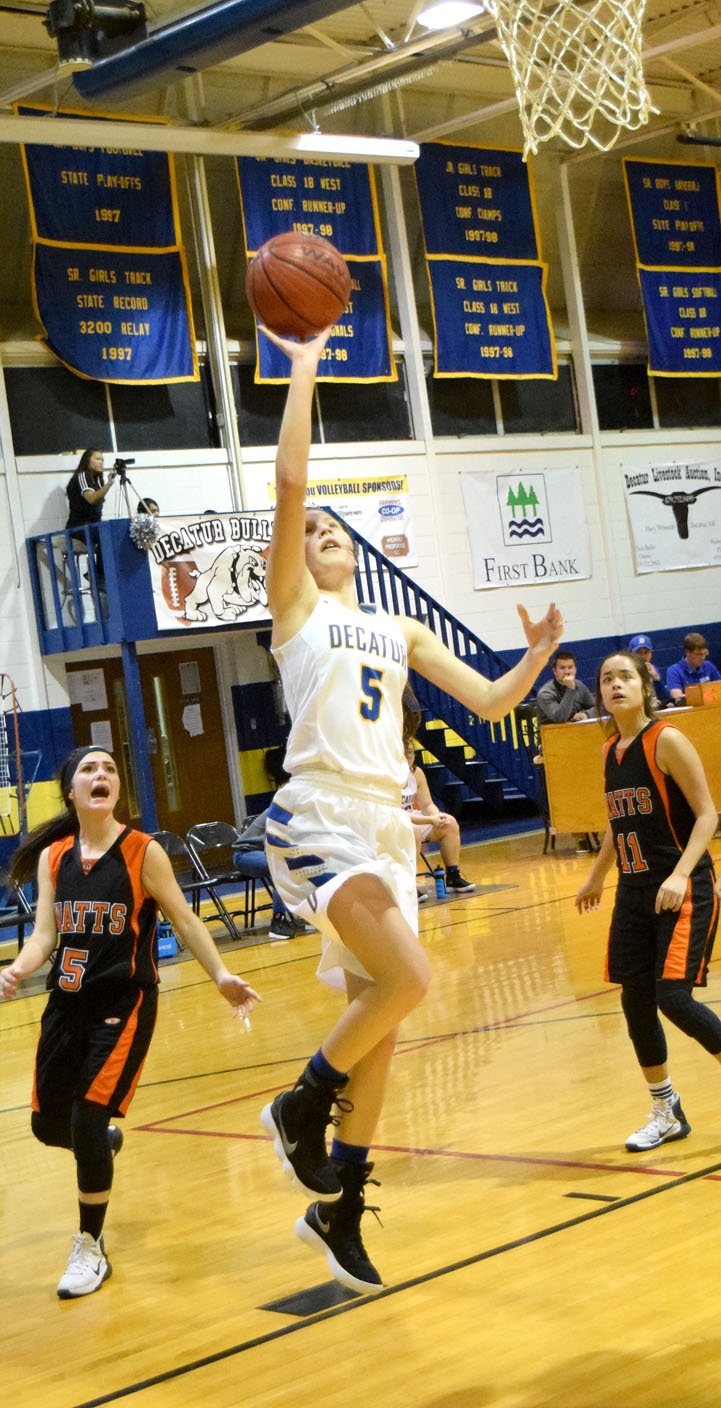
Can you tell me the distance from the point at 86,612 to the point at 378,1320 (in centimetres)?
1099

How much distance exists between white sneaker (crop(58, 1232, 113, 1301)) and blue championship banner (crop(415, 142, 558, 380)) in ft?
44.4

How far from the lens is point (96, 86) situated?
457 inches

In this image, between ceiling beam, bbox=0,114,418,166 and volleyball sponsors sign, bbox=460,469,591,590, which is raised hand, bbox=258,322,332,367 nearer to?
ceiling beam, bbox=0,114,418,166

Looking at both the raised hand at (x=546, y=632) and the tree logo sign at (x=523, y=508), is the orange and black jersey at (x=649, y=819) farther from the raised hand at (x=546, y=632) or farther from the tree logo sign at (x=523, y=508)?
the tree logo sign at (x=523, y=508)

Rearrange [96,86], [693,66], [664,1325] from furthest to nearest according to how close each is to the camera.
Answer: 1. [693,66]
2. [96,86]
3. [664,1325]

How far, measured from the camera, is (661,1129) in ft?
16.0

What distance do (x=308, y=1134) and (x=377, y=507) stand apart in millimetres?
13443

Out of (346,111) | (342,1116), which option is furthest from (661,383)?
(342,1116)

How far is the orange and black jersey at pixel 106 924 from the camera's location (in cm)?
448

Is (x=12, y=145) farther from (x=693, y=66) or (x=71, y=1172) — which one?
(x=71, y=1172)

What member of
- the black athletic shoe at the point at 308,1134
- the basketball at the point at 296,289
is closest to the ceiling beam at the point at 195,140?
the basketball at the point at 296,289

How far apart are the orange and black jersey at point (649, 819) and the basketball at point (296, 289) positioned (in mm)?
1857

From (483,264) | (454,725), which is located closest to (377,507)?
(454,725)

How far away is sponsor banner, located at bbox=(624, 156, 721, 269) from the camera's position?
59.2ft
